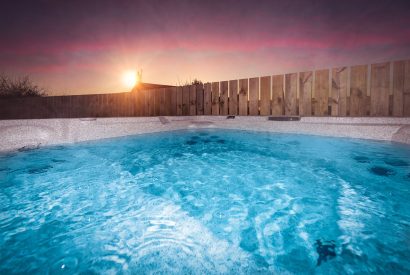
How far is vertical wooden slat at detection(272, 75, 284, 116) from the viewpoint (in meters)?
5.44

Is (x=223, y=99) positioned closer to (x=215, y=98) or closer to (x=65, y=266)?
(x=215, y=98)

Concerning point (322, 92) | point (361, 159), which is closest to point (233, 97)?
point (322, 92)

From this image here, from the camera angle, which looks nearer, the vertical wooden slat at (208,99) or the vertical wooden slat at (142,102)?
the vertical wooden slat at (208,99)

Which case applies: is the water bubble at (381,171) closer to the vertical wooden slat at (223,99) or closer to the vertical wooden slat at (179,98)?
the vertical wooden slat at (223,99)

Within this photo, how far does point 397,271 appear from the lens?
36.3 inches

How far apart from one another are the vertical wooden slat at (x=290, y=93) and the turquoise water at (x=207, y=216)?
2.63 metres

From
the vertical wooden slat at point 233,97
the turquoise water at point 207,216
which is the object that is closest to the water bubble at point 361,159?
the turquoise water at point 207,216

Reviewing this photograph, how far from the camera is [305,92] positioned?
5113mm

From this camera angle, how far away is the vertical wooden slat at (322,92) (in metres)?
4.81

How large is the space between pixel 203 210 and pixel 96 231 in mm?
671

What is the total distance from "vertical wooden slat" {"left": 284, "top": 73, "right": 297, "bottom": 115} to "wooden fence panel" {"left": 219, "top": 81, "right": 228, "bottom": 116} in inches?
70.0

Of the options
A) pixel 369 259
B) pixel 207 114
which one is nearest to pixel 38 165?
pixel 369 259

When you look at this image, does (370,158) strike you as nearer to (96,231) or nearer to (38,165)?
(96,231)

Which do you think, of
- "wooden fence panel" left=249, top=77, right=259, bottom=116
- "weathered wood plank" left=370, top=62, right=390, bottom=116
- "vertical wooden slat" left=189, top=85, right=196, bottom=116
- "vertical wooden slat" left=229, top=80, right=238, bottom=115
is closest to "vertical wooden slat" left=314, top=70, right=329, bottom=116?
"weathered wood plank" left=370, top=62, right=390, bottom=116
